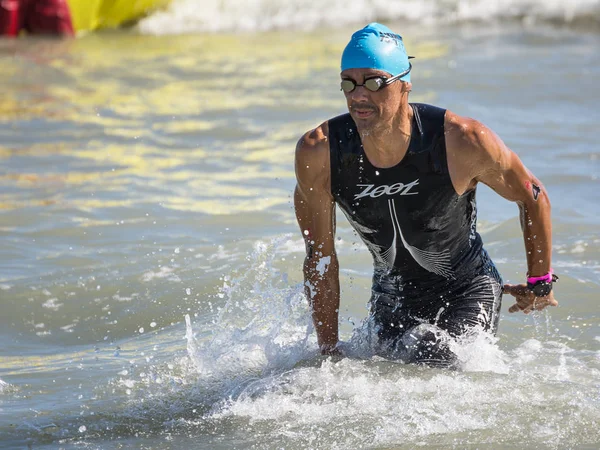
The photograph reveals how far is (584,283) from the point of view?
632cm

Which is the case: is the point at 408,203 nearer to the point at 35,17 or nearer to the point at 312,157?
the point at 312,157

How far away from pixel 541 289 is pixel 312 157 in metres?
1.28

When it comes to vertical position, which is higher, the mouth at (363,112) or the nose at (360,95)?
the nose at (360,95)

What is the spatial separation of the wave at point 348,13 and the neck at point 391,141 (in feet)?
48.3

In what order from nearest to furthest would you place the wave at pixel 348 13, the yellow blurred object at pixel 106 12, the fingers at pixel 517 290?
1. the fingers at pixel 517 290
2. the yellow blurred object at pixel 106 12
3. the wave at pixel 348 13

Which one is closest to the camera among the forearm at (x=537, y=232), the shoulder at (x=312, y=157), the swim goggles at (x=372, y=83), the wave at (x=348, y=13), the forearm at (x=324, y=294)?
the swim goggles at (x=372, y=83)

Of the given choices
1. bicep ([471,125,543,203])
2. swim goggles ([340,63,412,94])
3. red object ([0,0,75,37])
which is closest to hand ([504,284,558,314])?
bicep ([471,125,543,203])

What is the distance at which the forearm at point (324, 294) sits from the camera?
15.1 ft

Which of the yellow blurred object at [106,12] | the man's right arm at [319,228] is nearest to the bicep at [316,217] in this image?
the man's right arm at [319,228]

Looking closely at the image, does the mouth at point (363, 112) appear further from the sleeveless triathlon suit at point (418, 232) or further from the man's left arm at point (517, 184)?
the man's left arm at point (517, 184)

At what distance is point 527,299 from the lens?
15.5 ft

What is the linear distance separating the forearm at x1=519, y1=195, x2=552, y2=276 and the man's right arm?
35.9 inches

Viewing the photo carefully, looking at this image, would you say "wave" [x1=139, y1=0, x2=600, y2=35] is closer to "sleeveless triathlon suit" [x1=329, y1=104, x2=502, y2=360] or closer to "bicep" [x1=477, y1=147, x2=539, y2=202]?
"sleeveless triathlon suit" [x1=329, y1=104, x2=502, y2=360]

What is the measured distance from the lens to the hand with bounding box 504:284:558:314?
4.68 metres
